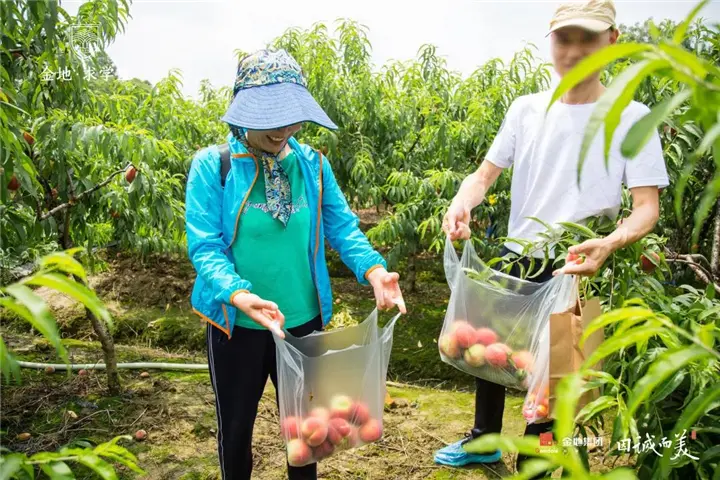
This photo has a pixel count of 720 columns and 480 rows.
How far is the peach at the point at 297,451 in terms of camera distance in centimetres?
165

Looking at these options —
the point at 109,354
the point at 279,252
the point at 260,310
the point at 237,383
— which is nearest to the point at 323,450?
the point at 237,383

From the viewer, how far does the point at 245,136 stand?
1.69 metres

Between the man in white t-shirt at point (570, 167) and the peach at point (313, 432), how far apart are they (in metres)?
0.74

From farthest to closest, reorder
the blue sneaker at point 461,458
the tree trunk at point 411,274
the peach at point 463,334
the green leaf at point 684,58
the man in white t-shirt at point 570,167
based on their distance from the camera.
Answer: the tree trunk at point 411,274 → the blue sneaker at point 461,458 → the peach at point 463,334 → the man in white t-shirt at point 570,167 → the green leaf at point 684,58

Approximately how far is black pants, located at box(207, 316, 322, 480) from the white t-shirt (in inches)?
35.1

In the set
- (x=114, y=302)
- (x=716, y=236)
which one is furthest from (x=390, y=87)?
(x=716, y=236)

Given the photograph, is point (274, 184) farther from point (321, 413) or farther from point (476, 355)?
point (476, 355)

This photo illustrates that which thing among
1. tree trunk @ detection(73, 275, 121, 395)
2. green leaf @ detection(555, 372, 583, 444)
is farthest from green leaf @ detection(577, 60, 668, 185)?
tree trunk @ detection(73, 275, 121, 395)

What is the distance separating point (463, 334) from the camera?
78.5 inches

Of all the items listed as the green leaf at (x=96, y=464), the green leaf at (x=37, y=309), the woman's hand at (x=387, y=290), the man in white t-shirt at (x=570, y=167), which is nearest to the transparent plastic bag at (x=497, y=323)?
the man in white t-shirt at (x=570, y=167)

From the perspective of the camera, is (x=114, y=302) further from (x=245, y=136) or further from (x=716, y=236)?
(x=716, y=236)

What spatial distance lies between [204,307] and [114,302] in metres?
3.38

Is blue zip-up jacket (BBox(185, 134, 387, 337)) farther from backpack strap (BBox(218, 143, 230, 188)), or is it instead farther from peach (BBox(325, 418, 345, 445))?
peach (BBox(325, 418, 345, 445))

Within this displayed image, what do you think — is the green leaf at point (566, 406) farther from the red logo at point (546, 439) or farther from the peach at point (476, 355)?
the peach at point (476, 355)
